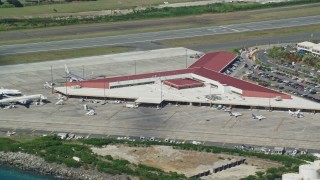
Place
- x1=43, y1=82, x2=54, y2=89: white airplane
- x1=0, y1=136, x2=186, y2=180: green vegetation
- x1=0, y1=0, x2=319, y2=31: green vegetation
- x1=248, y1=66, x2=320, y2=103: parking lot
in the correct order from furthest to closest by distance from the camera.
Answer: x1=0, y1=0, x2=319, y2=31: green vegetation → x1=43, y1=82, x2=54, y2=89: white airplane → x1=248, y1=66, x2=320, y2=103: parking lot → x1=0, y1=136, x2=186, y2=180: green vegetation

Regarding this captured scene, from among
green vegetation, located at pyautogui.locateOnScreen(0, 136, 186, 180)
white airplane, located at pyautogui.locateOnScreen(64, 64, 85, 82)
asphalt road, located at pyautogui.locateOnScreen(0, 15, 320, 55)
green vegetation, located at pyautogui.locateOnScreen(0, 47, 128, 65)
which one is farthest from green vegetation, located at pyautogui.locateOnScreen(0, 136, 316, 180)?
asphalt road, located at pyautogui.locateOnScreen(0, 15, 320, 55)

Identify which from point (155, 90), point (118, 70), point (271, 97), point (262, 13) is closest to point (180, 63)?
point (118, 70)

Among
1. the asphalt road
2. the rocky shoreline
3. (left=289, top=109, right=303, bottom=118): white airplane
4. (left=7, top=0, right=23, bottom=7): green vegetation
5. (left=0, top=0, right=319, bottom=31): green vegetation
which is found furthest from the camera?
(left=7, top=0, right=23, bottom=7): green vegetation

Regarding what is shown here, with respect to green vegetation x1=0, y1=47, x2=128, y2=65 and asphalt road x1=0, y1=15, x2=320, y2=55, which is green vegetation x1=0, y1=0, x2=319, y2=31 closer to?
asphalt road x1=0, y1=15, x2=320, y2=55

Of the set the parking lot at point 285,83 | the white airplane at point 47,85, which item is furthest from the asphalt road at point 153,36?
the parking lot at point 285,83

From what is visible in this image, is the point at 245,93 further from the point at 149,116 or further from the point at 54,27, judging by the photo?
the point at 54,27

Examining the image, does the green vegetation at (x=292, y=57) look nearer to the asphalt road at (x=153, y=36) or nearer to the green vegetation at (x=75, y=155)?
the asphalt road at (x=153, y=36)

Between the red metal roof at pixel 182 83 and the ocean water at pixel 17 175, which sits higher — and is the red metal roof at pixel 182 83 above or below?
above
